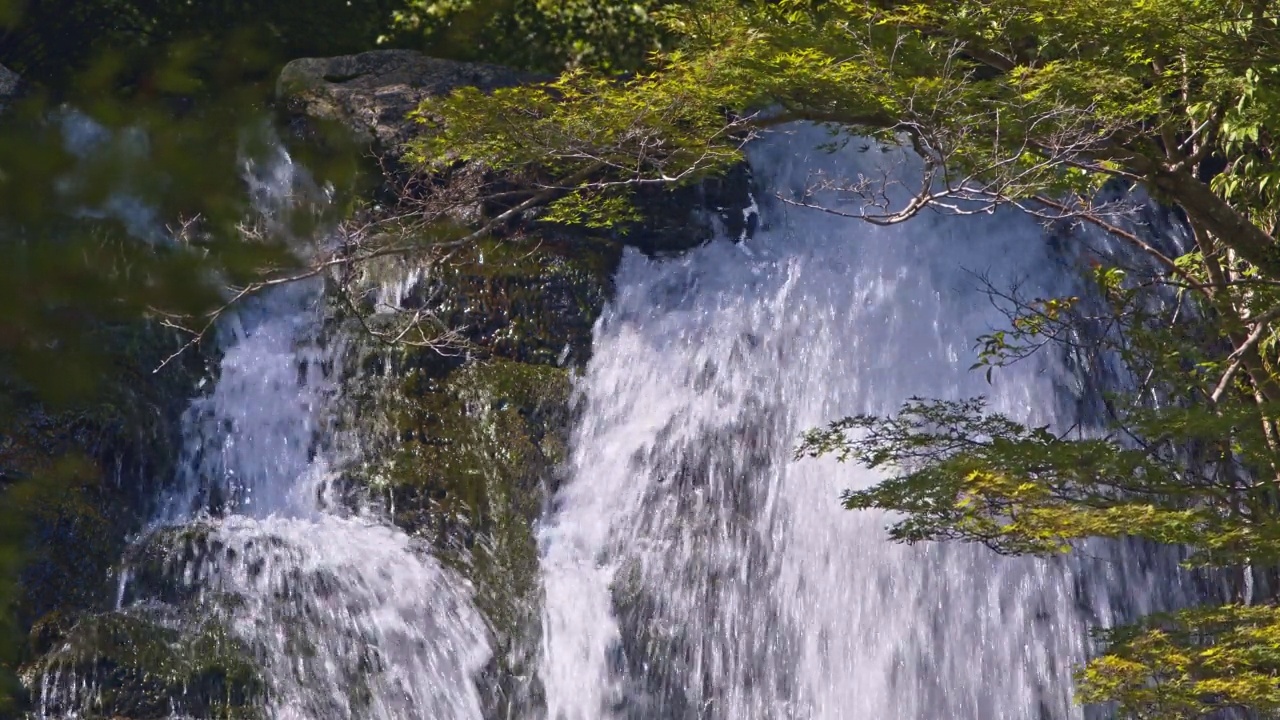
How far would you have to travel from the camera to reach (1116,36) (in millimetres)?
6457

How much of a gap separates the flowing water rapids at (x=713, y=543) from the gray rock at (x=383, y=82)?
1.64 m

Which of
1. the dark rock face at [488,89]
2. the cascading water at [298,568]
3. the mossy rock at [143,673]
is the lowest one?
the mossy rock at [143,673]

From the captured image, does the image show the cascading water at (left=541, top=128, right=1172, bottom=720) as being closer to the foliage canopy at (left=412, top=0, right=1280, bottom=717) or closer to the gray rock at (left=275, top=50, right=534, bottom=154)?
the foliage canopy at (left=412, top=0, right=1280, bottom=717)

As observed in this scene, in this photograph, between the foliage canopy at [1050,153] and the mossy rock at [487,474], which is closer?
the foliage canopy at [1050,153]

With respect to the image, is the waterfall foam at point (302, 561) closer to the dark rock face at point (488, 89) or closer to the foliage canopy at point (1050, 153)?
the dark rock face at point (488, 89)

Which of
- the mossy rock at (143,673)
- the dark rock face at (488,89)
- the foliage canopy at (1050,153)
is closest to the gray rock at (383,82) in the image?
the dark rock face at (488,89)

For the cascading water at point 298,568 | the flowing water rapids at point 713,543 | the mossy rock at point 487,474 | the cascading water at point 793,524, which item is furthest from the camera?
the mossy rock at point 487,474

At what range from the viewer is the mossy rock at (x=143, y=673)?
23.7 feet

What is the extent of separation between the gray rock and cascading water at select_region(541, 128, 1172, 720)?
217cm

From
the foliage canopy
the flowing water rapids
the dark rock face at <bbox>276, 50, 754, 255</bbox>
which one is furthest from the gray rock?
the foliage canopy

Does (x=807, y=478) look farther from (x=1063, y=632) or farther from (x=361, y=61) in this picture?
(x=361, y=61)

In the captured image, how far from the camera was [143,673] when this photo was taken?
7.34 m

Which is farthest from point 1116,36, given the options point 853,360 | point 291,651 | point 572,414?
point 291,651

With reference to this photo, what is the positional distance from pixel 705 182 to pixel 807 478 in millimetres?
3064
